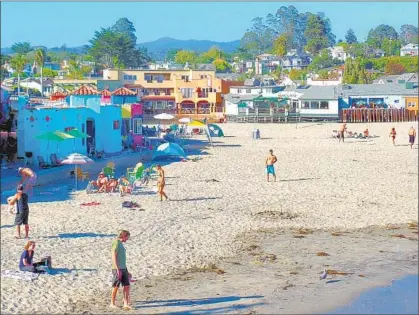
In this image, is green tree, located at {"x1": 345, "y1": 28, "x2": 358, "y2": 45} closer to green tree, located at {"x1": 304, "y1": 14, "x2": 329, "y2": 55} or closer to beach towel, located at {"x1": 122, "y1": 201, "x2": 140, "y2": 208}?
green tree, located at {"x1": 304, "y1": 14, "x2": 329, "y2": 55}

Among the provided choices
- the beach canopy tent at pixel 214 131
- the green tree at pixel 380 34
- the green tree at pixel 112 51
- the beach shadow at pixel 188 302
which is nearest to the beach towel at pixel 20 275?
the beach shadow at pixel 188 302

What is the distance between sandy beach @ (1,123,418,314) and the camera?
38.3ft

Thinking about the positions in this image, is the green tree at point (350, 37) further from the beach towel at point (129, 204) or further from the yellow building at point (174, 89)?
the beach towel at point (129, 204)

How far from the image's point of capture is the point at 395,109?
185 feet

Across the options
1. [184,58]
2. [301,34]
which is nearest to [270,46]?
[301,34]

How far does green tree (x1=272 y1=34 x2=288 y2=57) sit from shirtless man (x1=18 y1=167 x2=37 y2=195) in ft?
317

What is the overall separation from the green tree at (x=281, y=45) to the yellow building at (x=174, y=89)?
54495 millimetres

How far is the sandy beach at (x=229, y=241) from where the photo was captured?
11688 mm

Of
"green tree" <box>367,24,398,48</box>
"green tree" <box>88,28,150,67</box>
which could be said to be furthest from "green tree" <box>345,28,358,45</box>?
"green tree" <box>88,28,150,67</box>

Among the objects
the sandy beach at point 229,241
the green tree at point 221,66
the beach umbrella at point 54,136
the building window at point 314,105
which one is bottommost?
the sandy beach at point 229,241

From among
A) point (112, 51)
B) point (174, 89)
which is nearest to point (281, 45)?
point (112, 51)

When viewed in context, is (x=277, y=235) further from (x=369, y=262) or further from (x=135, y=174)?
(x=135, y=174)

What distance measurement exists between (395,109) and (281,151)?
25368 millimetres

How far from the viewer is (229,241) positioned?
15.6 meters
